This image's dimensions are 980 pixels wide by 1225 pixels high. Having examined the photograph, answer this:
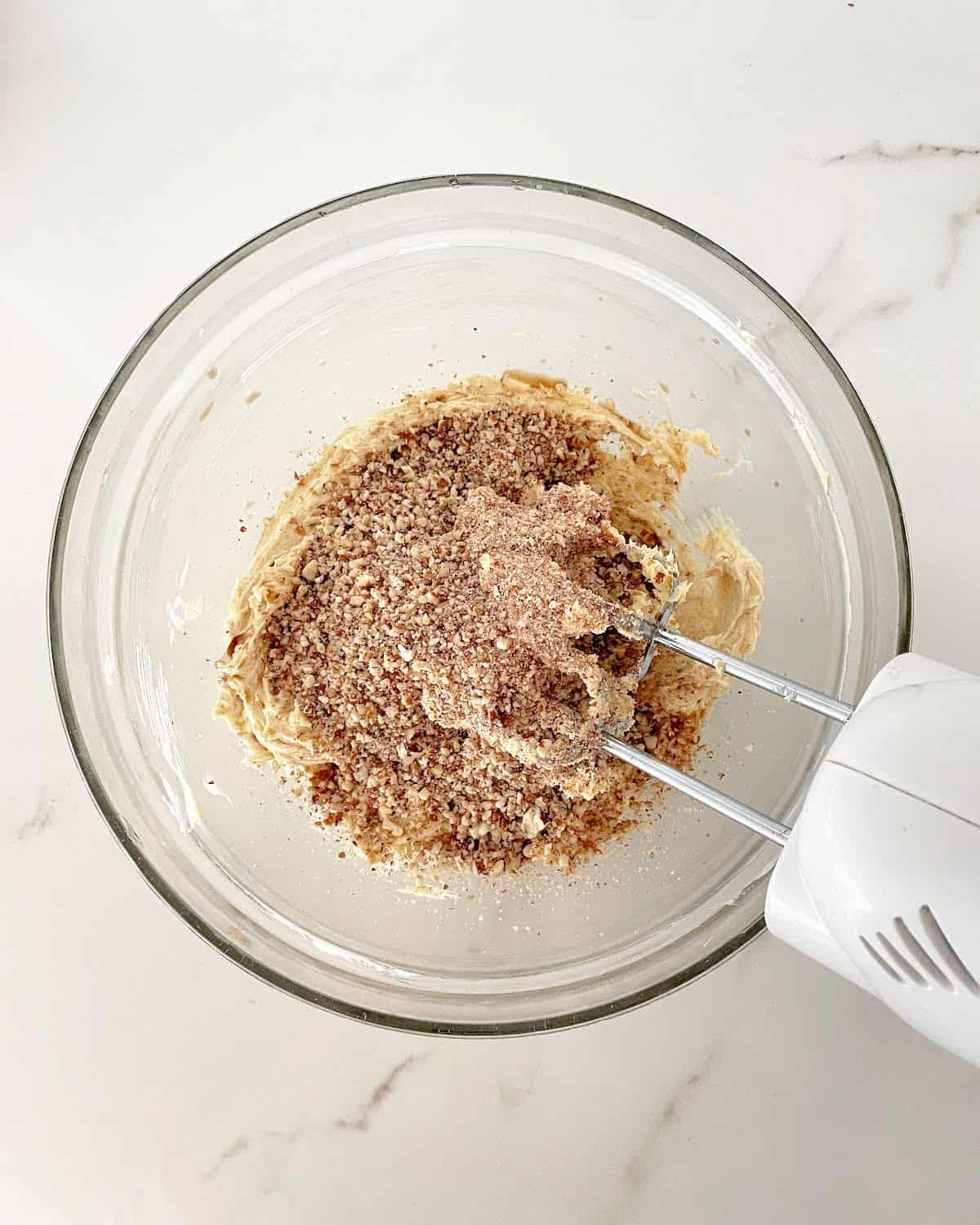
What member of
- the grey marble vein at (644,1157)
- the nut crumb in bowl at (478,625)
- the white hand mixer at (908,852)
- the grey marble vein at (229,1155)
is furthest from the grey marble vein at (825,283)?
the grey marble vein at (229,1155)

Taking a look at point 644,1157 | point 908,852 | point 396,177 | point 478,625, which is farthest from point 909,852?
point 396,177

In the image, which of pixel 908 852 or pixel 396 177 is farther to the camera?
pixel 396 177

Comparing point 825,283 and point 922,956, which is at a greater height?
point 825,283

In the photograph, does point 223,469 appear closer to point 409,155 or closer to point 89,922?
point 409,155

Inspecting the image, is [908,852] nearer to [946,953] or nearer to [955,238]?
[946,953]

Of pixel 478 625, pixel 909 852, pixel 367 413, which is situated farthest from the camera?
pixel 367 413

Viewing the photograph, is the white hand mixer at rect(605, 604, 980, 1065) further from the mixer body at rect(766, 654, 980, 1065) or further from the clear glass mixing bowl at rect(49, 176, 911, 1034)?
the clear glass mixing bowl at rect(49, 176, 911, 1034)

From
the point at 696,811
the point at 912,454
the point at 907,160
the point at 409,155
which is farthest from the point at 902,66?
the point at 696,811
